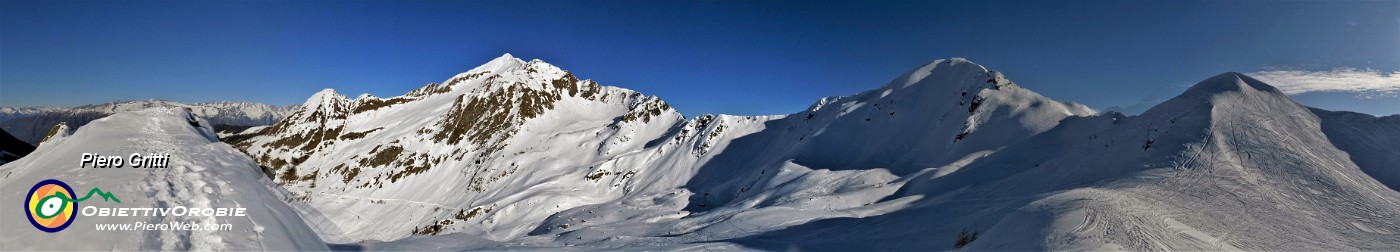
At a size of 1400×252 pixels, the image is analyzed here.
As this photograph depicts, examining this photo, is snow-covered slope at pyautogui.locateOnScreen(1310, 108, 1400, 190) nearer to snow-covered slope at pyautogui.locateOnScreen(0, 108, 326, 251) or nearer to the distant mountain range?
the distant mountain range

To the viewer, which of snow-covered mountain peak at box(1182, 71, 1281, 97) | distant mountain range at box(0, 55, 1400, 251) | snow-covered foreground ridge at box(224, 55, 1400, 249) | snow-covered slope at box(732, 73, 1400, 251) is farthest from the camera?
snow-covered mountain peak at box(1182, 71, 1281, 97)

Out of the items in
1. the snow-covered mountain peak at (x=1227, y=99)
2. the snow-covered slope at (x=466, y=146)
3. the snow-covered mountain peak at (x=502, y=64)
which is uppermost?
the snow-covered mountain peak at (x=502, y=64)

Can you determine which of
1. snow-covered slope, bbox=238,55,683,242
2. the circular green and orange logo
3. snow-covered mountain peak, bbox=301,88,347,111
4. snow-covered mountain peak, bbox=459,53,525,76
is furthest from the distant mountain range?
snow-covered mountain peak, bbox=459,53,525,76

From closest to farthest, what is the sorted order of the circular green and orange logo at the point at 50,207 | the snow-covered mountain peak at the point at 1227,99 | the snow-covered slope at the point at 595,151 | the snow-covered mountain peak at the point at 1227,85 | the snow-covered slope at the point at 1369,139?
1. the circular green and orange logo at the point at 50,207
2. the snow-covered slope at the point at 1369,139
3. the snow-covered mountain peak at the point at 1227,99
4. the snow-covered mountain peak at the point at 1227,85
5. the snow-covered slope at the point at 595,151

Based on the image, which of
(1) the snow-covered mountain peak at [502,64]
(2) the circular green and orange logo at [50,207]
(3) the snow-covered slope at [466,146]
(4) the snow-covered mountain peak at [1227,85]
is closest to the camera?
(2) the circular green and orange logo at [50,207]

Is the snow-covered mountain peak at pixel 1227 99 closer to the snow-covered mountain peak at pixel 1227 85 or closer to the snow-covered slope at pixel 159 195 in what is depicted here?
the snow-covered mountain peak at pixel 1227 85

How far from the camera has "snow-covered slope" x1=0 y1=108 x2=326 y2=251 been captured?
16.4 feet

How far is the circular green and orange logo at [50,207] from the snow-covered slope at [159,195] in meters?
0.08

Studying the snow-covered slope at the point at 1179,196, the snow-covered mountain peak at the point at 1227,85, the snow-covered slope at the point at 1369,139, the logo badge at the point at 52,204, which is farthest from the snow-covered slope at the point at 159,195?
the snow-covered mountain peak at the point at 1227,85

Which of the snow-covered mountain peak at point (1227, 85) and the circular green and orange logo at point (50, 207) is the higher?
the snow-covered mountain peak at point (1227, 85)

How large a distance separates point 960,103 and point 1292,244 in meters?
34.0

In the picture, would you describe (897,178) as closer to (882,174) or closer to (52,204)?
(882,174)

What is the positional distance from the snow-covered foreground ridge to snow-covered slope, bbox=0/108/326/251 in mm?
1506

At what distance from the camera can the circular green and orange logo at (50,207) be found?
5418 millimetres
